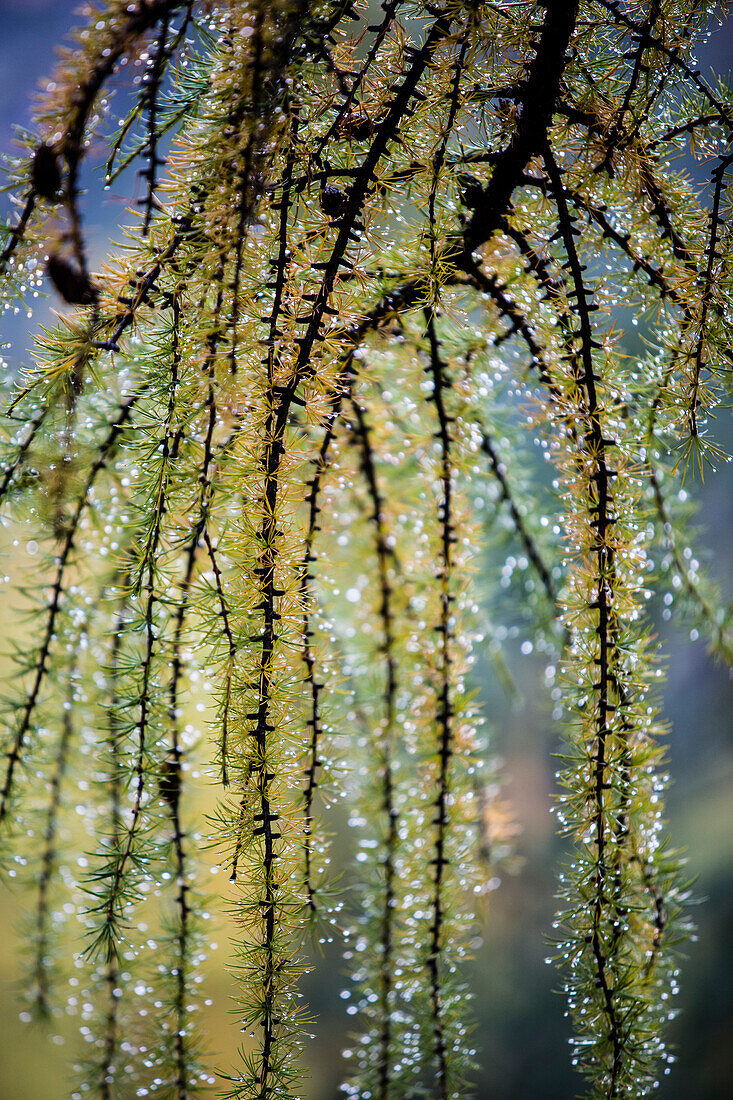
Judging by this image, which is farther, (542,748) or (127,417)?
(542,748)

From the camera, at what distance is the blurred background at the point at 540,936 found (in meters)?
0.80

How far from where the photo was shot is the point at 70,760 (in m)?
0.50

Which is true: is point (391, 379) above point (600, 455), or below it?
above

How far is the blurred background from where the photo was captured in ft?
2.63

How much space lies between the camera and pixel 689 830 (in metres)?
0.94

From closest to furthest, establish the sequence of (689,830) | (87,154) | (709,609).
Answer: (87,154), (709,609), (689,830)

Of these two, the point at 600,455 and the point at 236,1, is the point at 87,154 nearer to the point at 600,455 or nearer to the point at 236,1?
the point at 236,1

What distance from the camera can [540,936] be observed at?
0.94m

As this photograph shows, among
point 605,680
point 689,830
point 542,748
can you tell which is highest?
point 542,748

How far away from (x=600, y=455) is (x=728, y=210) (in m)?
0.13

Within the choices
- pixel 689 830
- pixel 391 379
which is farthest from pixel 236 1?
pixel 689 830

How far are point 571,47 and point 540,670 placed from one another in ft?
2.69

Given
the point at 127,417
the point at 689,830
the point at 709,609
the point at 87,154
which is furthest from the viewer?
the point at 689,830

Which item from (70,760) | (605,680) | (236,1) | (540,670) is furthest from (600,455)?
(540,670)
